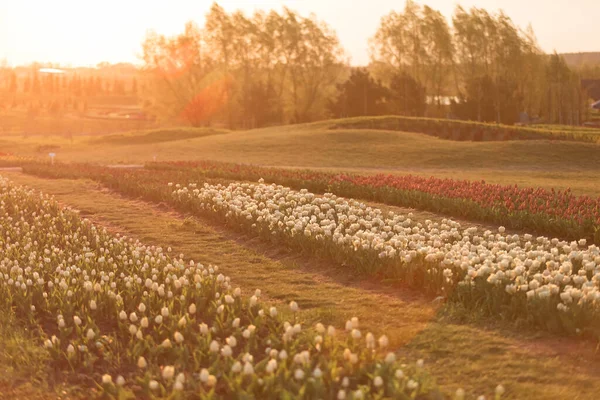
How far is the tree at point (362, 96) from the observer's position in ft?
227

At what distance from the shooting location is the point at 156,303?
8.95 m

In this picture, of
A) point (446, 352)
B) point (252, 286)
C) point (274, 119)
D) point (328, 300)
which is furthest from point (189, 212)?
point (274, 119)

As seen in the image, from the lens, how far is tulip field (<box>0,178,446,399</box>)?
255 inches

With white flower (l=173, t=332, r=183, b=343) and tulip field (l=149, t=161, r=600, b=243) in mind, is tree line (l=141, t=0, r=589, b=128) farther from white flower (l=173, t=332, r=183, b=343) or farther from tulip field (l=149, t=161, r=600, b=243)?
white flower (l=173, t=332, r=183, b=343)

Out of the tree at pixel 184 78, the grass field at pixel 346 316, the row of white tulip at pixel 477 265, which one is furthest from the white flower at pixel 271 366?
the tree at pixel 184 78

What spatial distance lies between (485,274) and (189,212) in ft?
32.9

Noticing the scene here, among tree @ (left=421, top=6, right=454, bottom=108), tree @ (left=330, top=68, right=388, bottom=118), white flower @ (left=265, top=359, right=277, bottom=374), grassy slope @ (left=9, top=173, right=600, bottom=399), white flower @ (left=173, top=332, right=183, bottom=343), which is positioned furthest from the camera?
tree @ (left=421, top=6, right=454, bottom=108)

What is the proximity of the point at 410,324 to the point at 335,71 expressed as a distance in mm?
71525

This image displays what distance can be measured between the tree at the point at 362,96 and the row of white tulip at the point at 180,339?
5916 centimetres

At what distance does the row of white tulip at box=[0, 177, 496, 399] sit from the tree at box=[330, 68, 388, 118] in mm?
59158

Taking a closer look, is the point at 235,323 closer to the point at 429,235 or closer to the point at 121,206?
the point at 429,235

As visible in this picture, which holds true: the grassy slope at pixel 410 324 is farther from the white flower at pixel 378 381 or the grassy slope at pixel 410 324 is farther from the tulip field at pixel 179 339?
the white flower at pixel 378 381

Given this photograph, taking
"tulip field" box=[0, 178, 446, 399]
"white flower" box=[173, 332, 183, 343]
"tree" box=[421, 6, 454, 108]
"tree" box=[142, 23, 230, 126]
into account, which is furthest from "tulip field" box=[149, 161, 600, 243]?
"tree" box=[142, 23, 230, 126]

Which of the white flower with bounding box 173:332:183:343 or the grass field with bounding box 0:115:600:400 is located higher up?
the white flower with bounding box 173:332:183:343
